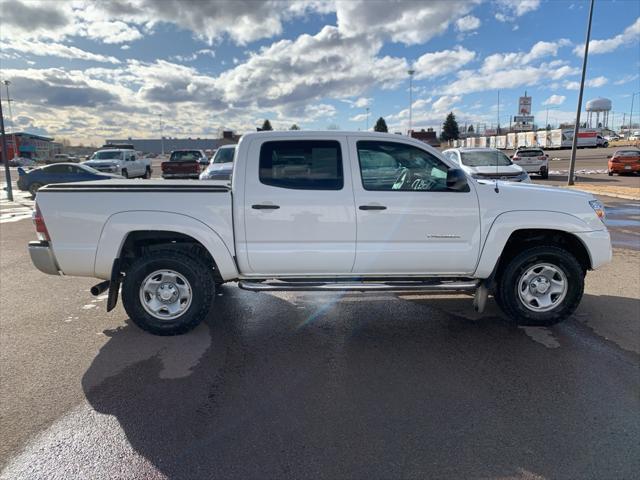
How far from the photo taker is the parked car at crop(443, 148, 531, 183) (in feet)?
40.9

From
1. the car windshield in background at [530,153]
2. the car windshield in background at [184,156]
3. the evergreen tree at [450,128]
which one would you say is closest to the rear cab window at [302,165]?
the car windshield in background at [184,156]

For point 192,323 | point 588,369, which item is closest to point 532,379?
point 588,369

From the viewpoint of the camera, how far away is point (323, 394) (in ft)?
10.7

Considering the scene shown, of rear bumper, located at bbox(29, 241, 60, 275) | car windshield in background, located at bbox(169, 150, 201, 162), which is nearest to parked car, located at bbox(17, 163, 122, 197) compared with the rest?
car windshield in background, located at bbox(169, 150, 201, 162)

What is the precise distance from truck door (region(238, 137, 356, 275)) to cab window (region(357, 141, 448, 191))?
258 mm

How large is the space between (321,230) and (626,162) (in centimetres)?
2680

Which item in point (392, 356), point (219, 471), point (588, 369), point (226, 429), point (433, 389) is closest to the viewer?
point (219, 471)

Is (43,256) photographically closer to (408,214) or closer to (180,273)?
(180,273)

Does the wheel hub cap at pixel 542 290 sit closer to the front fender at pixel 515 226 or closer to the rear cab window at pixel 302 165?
the front fender at pixel 515 226

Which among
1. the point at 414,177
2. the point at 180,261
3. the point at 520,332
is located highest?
the point at 414,177

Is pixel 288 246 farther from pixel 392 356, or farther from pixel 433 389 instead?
pixel 433 389

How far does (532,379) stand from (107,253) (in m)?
4.00

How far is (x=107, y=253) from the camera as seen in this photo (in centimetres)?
416

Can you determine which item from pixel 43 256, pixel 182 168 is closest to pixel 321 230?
pixel 43 256
